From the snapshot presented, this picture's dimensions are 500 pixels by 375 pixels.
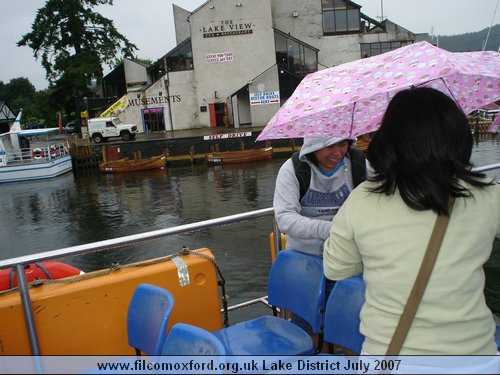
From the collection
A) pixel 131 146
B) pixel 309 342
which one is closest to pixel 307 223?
pixel 309 342

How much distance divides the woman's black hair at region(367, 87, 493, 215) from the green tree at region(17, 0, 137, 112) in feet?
166

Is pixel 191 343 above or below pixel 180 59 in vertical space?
below

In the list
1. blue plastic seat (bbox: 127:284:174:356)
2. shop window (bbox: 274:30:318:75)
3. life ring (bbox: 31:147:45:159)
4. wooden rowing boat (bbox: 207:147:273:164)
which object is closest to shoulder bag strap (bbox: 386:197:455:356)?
blue plastic seat (bbox: 127:284:174:356)

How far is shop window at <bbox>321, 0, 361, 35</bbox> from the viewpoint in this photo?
4328 centimetres

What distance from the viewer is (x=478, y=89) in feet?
11.4

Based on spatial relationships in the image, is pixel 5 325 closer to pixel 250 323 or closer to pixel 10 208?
pixel 250 323

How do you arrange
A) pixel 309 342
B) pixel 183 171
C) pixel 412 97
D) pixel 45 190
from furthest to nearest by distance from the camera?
pixel 183 171
pixel 45 190
pixel 309 342
pixel 412 97

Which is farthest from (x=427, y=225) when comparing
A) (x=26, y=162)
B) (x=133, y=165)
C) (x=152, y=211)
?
(x=26, y=162)

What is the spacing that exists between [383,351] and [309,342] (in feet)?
4.28

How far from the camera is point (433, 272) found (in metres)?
1.52

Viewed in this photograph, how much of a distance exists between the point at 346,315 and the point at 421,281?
1.13 metres

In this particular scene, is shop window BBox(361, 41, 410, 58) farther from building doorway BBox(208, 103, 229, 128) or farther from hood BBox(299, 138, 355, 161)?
hood BBox(299, 138, 355, 161)

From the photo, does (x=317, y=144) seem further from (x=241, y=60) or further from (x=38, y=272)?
(x=241, y=60)

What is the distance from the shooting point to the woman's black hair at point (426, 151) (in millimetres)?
1556
